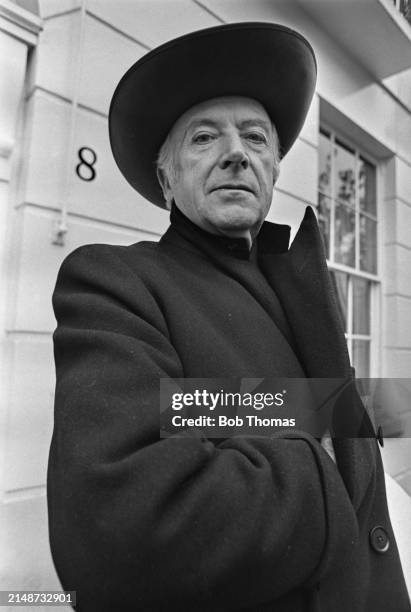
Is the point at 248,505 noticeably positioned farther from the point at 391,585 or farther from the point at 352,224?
the point at 352,224

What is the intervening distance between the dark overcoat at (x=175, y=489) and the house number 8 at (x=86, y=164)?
401 millimetres

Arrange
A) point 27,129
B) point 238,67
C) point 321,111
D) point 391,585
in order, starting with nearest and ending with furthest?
point 391,585, point 238,67, point 27,129, point 321,111

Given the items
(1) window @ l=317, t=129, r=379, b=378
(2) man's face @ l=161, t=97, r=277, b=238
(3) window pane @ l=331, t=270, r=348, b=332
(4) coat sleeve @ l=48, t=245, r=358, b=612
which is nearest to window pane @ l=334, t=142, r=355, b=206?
(1) window @ l=317, t=129, r=379, b=378

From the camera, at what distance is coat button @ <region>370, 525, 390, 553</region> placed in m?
0.43

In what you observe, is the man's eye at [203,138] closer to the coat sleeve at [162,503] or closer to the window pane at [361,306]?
the coat sleeve at [162,503]

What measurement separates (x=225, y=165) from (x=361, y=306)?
2.96ft

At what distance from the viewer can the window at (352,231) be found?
1200 mm

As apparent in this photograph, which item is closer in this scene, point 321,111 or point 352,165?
point 321,111

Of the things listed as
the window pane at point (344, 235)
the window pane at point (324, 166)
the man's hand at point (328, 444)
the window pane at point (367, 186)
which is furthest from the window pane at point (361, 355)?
the man's hand at point (328, 444)

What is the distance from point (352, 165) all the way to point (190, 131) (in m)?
0.88

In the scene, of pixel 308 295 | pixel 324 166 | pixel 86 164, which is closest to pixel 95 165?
pixel 86 164

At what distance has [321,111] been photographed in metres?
1.13

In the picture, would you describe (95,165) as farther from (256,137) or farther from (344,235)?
(344,235)

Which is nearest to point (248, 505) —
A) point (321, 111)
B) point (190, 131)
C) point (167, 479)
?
point (167, 479)
